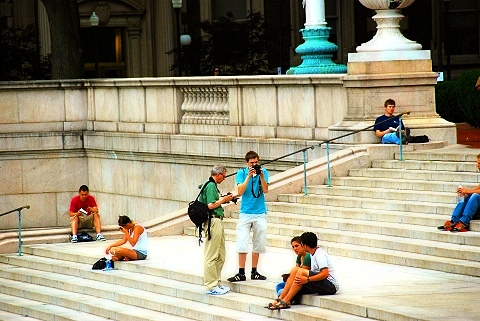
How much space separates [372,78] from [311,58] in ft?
16.2

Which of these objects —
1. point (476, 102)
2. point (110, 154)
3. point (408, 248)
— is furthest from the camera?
point (110, 154)

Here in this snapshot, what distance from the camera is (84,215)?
85.8ft

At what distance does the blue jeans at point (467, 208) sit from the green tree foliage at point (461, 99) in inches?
323

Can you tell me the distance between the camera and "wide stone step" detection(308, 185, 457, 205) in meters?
21.7

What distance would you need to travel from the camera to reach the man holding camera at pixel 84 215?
25.9m

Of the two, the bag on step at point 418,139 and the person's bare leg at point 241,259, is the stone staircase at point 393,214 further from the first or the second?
the person's bare leg at point 241,259

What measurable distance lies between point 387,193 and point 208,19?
90.2 ft

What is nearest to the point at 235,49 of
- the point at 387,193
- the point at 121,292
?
the point at 387,193

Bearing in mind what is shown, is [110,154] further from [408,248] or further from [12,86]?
[408,248]

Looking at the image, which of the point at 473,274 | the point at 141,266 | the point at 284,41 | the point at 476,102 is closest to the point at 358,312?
the point at 473,274

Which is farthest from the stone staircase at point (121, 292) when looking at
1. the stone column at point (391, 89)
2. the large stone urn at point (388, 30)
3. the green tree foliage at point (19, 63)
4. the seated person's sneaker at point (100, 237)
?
the green tree foliage at point (19, 63)

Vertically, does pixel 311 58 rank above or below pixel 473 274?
above

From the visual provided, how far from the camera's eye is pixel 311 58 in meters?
29.5

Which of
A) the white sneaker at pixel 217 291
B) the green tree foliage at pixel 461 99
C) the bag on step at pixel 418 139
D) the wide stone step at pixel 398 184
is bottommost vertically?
the white sneaker at pixel 217 291
